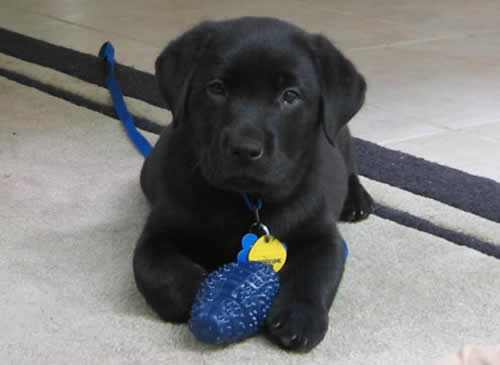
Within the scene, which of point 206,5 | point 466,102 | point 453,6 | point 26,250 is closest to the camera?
point 26,250

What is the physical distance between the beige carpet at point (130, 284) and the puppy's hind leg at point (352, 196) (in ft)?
0.16

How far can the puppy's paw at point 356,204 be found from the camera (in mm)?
2561

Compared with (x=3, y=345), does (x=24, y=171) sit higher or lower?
lower

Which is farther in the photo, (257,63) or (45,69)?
(45,69)

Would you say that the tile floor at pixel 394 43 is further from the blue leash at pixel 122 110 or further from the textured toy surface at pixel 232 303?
the textured toy surface at pixel 232 303

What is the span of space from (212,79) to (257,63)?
11 cm

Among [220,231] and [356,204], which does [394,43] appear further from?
[220,231]

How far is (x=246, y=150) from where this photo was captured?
1802mm

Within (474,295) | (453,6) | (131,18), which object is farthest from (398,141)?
(453,6)

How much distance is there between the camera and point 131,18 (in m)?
6.02

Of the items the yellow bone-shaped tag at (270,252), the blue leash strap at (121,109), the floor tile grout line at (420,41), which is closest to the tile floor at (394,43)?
the floor tile grout line at (420,41)

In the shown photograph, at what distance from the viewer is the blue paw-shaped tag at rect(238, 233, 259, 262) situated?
1.97m

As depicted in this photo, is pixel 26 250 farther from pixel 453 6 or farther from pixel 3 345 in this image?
pixel 453 6

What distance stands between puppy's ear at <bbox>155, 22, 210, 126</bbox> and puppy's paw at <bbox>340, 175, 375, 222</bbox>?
2.43 ft
